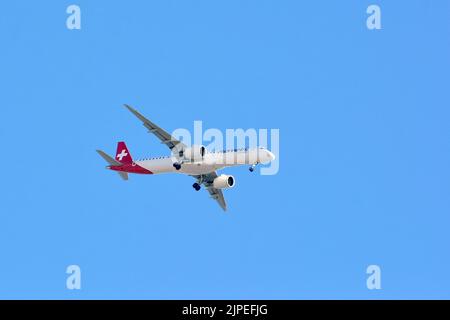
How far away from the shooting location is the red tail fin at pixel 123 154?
337ft

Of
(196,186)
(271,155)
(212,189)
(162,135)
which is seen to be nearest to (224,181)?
(196,186)

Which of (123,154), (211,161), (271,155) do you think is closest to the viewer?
(271,155)

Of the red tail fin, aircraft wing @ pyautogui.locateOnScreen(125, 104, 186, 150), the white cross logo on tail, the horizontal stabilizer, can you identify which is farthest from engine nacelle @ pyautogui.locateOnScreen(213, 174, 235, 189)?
the white cross logo on tail

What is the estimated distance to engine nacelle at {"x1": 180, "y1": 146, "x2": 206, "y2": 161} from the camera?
323ft

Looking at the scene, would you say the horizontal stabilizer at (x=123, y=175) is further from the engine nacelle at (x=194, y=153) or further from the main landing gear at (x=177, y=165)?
the engine nacelle at (x=194, y=153)

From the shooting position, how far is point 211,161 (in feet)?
324

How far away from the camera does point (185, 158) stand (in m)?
99.1

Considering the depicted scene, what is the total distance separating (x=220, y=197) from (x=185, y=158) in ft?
40.1

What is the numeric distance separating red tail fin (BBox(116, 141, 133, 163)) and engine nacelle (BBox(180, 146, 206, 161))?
668 cm

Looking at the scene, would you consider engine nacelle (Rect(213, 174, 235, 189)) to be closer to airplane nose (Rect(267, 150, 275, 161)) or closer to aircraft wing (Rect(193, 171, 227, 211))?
aircraft wing (Rect(193, 171, 227, 211))

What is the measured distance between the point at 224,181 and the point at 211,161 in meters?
6.52

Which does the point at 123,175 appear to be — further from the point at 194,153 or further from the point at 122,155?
the point at 194,153
